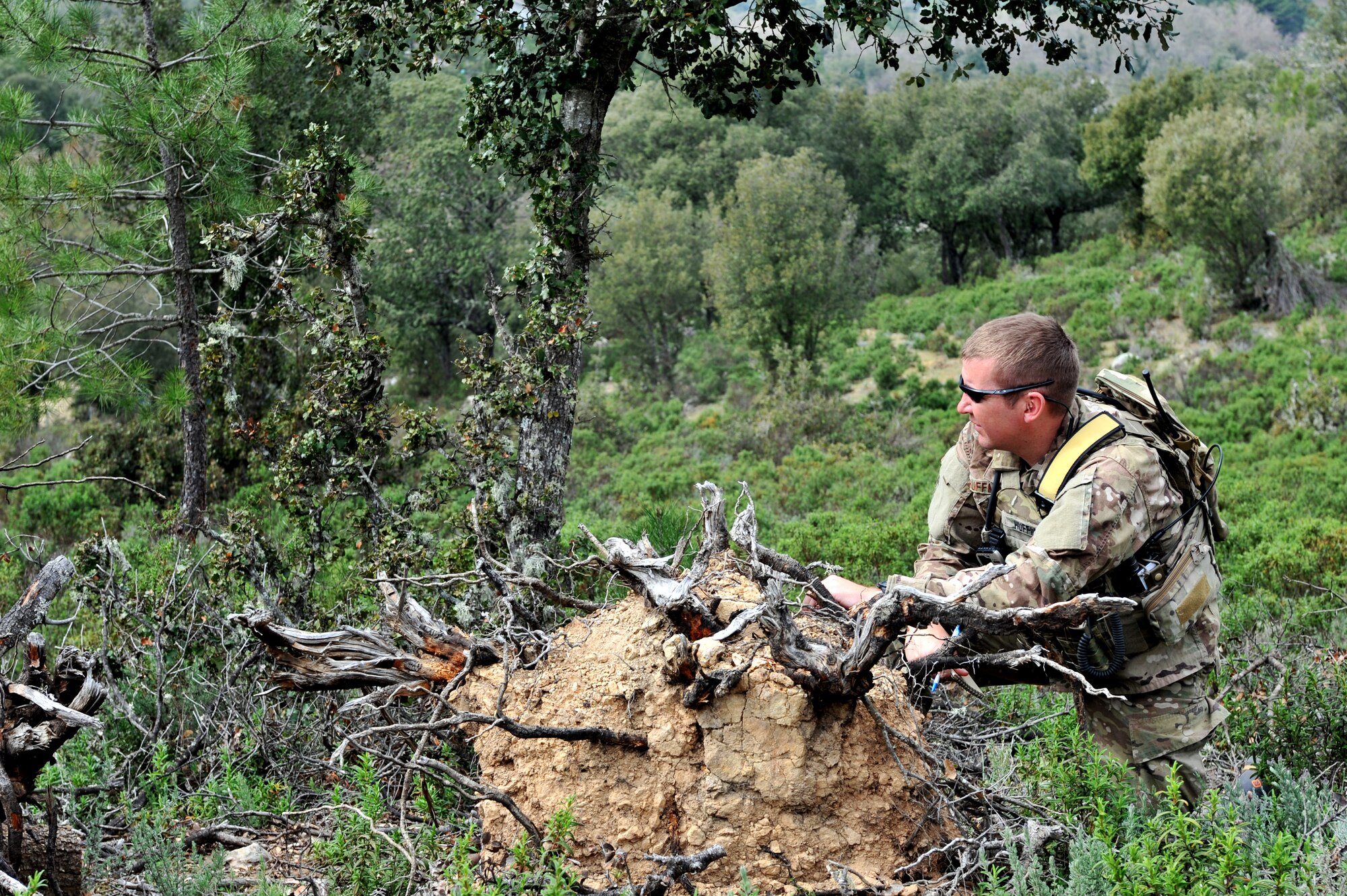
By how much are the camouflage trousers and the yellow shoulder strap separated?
73 centimetres

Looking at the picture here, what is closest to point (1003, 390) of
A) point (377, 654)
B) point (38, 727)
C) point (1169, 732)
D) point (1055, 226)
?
point (1169, 732)

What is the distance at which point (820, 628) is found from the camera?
315 cm

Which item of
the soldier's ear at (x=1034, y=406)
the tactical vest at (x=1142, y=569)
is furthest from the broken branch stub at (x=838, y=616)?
the soldier's ear at (x=1034, y=406)

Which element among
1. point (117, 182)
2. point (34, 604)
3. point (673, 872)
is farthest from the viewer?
point (117, 182)

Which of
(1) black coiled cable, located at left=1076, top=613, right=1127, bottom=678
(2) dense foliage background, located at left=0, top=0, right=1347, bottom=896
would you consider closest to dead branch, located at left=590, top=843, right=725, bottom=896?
(2) dense foliage background, located at left=0, top=0, right=1347, bottom=896

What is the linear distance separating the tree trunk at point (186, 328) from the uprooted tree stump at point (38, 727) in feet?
19.0

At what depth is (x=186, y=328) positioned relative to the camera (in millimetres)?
9031

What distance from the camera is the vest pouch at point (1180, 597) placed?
3025 mm

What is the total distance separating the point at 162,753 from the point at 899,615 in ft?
8.14

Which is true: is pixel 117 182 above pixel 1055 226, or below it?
above

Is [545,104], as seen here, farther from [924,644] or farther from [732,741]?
[732,741]

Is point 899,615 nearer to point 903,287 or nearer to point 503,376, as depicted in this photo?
point 503,376

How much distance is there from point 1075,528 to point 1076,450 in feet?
1.06

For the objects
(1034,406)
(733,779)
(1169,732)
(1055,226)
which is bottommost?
(1055,226)
